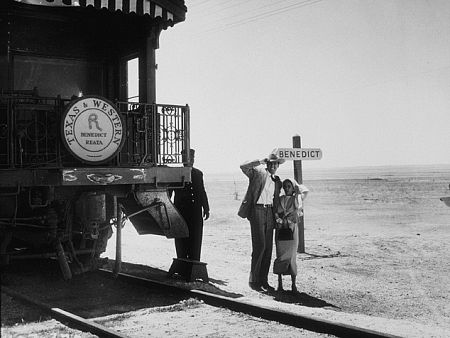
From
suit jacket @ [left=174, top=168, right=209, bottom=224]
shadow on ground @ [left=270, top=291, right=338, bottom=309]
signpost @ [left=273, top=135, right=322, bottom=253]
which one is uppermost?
signpost @ [left=273, top=135, right=322, bottom=253]

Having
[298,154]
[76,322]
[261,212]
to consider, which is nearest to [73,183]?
[76,322]

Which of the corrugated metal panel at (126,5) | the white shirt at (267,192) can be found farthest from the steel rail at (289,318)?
the corrugated metal panel at (126,5)

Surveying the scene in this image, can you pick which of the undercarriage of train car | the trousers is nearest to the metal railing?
the undercarriage of train car

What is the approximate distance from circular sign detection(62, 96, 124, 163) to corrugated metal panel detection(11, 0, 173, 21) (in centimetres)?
123

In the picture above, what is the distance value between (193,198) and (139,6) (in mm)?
3057

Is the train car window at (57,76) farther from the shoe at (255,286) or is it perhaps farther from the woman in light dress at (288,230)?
the shoe at (255,286)

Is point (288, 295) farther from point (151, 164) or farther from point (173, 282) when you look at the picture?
point (151, 164)

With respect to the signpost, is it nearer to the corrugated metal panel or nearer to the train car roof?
the train car roof

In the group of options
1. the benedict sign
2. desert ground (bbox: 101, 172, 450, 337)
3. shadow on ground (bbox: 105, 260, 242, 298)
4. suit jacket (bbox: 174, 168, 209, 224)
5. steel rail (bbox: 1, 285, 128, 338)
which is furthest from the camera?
the benedict sign

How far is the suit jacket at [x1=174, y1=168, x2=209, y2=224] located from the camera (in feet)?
29.7

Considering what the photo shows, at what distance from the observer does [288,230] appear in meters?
8.30

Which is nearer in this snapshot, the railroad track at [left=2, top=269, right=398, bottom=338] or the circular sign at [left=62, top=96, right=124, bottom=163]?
the railroad track at [left=2, top=269, right=398, bottom=338]

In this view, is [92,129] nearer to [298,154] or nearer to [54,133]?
[54,133]

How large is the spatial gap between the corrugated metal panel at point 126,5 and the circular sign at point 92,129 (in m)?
1.23
